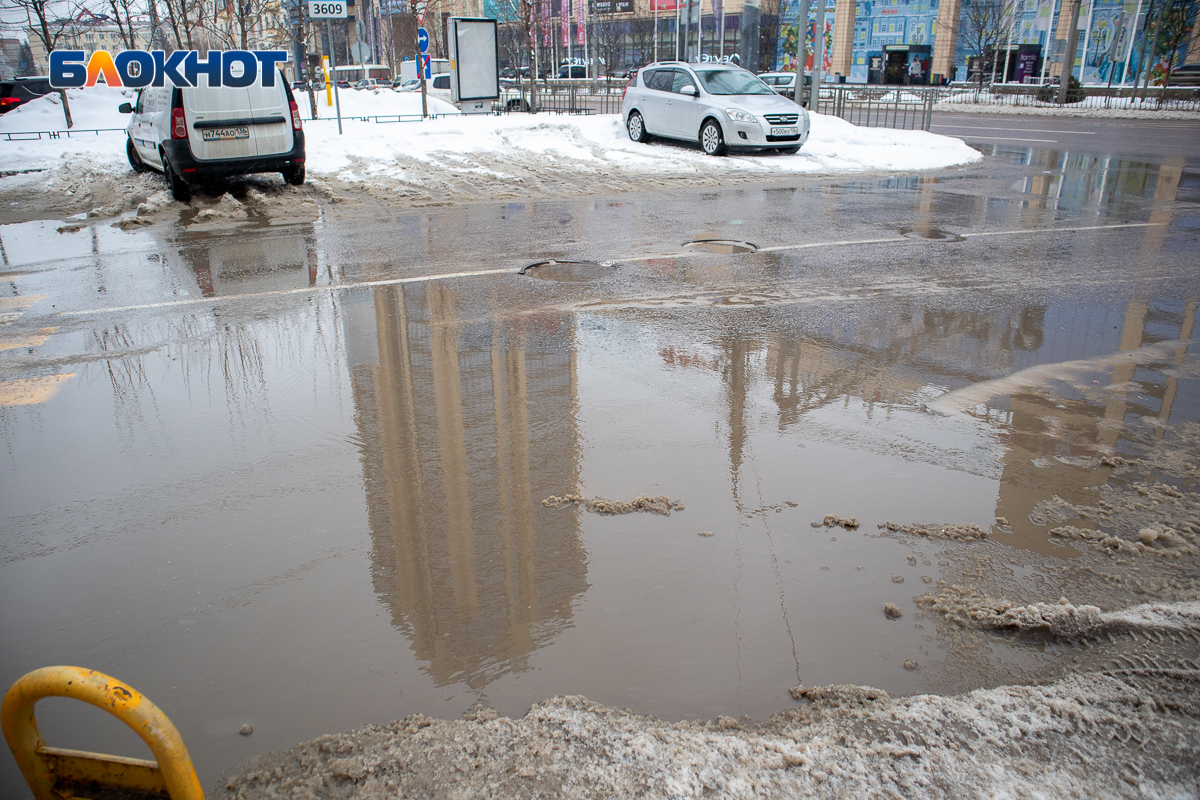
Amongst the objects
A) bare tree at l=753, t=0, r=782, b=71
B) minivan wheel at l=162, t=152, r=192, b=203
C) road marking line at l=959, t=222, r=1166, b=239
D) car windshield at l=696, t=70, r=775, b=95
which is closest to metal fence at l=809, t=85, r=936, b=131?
car windshield at l=696, t=70, r=775, b=95

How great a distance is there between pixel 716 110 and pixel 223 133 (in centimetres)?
947

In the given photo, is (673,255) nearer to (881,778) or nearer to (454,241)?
(454,241)

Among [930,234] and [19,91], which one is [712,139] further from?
[19,91]

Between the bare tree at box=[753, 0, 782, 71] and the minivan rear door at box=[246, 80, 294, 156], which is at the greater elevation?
the bare tree at box=[753, 0, 782, 71]

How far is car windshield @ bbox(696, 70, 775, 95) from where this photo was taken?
17.1 m

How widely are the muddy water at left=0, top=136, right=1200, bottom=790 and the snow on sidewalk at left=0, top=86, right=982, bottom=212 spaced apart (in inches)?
247

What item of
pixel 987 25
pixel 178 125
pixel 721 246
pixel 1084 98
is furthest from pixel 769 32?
pixel 721 246

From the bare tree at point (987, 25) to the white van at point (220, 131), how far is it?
45.4 meters

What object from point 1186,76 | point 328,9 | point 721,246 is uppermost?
point 328,9

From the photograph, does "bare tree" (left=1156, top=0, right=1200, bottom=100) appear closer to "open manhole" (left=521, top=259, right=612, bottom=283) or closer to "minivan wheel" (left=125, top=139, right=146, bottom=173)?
"open manhole" (left=521, top=259, right=612, bottom=283)

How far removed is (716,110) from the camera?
16.5m

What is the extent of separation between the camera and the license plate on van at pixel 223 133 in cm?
1148

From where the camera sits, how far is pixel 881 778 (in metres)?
2.16

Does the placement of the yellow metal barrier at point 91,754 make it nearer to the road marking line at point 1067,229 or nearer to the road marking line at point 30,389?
the road marking line at point 30,389
